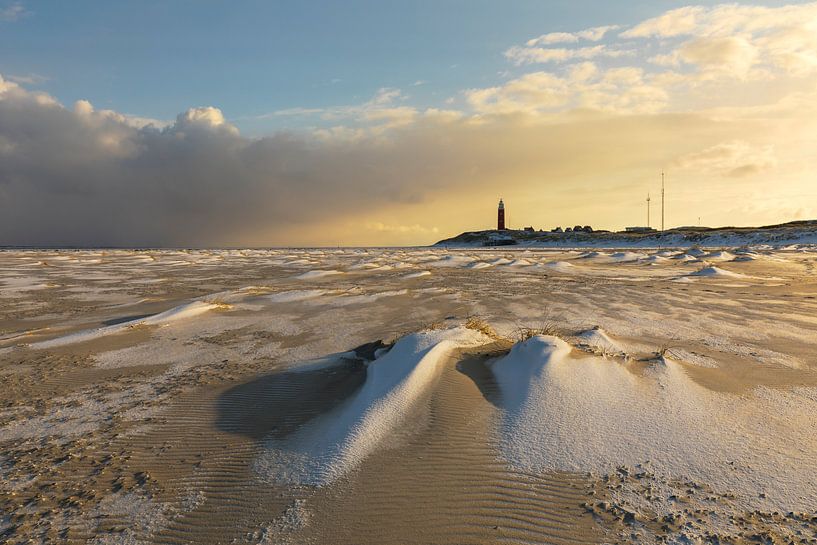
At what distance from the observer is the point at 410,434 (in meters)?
4.13

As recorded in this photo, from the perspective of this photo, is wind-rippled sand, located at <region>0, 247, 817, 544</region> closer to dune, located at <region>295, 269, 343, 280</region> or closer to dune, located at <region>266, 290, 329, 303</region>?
dune, located at <region>266, 290, 329, 303</region>

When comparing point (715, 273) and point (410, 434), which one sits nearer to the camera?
point (410, 434)

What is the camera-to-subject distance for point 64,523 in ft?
9.72

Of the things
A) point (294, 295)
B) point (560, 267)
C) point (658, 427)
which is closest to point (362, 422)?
point (658, 427)

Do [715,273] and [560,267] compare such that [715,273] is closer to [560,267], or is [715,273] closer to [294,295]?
[560,267]

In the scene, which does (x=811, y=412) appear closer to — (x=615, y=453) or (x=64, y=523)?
(x=615, y=453)

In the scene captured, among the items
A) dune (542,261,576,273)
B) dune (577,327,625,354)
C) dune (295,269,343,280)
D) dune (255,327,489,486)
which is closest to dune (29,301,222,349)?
dune (255,327,489,486)

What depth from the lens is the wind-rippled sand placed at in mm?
2953

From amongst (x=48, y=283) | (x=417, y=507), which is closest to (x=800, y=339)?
(x=417, y=507)

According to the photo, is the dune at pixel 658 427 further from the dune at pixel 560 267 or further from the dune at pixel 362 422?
the dune at pixel 560 267

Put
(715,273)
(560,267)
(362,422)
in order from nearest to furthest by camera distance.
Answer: (362,422) → (715,273) → (560,267)

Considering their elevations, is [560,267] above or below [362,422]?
above

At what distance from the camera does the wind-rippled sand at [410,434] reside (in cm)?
295

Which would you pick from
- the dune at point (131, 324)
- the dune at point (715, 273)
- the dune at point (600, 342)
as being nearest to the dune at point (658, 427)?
the dune at point (600, 342)
